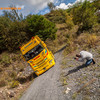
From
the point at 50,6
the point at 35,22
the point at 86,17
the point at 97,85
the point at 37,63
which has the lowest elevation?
the point at 97,85

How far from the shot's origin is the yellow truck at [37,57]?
7.40m

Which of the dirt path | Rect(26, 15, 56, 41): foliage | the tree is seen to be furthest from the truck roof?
the tree

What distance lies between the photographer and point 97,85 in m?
3.46

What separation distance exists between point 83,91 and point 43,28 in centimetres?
1357

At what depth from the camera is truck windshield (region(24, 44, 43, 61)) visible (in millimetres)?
7551

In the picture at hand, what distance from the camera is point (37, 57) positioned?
24.2ft

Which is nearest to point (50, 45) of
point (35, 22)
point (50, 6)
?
point (35, 22)

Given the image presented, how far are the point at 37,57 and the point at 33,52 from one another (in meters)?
0.63

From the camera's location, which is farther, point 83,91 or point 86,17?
point 86,17

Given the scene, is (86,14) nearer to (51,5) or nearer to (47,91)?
(47,91)

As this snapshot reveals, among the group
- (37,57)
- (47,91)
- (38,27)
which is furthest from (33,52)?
(38,27)

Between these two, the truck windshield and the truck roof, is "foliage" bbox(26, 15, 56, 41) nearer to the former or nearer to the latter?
the truck roof

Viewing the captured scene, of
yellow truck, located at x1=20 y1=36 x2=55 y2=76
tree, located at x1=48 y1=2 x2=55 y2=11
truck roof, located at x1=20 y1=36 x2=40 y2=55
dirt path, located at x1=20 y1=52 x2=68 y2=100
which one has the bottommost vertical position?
dirt path, located at x1=20 y1=52 x2=68 y2=100

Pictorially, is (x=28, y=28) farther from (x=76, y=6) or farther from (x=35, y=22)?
(x=76, y=6)
